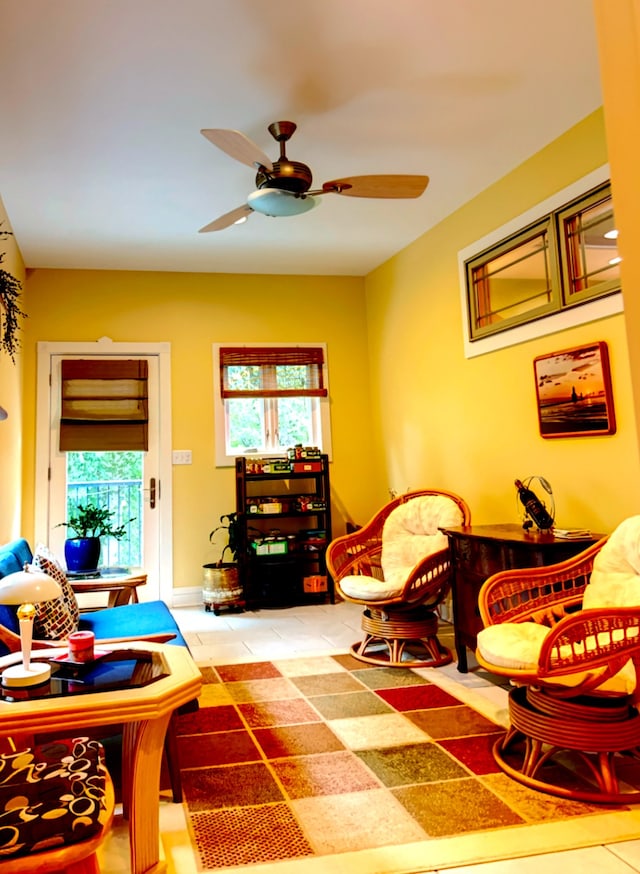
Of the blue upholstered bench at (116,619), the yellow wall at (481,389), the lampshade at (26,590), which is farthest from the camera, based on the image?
the yellow wall at (481,389)

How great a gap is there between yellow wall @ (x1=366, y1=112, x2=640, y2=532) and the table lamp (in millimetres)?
2643

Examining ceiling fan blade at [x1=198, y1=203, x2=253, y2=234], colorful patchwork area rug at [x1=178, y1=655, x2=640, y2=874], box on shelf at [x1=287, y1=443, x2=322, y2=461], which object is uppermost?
ceiling fan blade at [x1=198, y1=203, x2=253, y2=234]

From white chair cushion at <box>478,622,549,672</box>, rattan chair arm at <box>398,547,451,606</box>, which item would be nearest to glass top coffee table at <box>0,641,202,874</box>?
white chair cushion at <box>478,622,549,672</box>

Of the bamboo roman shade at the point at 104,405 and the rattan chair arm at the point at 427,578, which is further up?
the bamboo roman shade at the point at 104,405

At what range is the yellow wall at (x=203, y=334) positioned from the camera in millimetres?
5691

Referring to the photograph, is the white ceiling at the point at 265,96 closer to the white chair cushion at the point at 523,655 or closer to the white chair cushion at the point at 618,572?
the white chair cushion at the point at 618,572

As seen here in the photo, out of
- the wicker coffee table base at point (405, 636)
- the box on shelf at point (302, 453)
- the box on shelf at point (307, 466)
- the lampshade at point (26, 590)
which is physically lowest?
the wicker coffee table base at point (405, 636)

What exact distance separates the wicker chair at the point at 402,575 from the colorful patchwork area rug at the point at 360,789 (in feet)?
1.42

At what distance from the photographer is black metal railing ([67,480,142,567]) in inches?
221

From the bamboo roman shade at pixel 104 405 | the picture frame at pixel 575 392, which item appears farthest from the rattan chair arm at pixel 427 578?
the bamboo roman shade at pixel 104 405

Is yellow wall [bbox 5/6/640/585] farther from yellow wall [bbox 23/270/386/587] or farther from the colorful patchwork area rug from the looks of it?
the colorful patchwork area rug

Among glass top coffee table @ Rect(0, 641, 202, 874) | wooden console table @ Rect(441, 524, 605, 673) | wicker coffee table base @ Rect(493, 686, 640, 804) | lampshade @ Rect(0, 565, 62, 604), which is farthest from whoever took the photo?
wooden console table @ Rect(441, 524, 605, 673)

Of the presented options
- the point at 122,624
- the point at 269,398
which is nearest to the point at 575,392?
the point at 122,624

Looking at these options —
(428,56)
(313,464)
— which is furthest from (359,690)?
(428,56)
